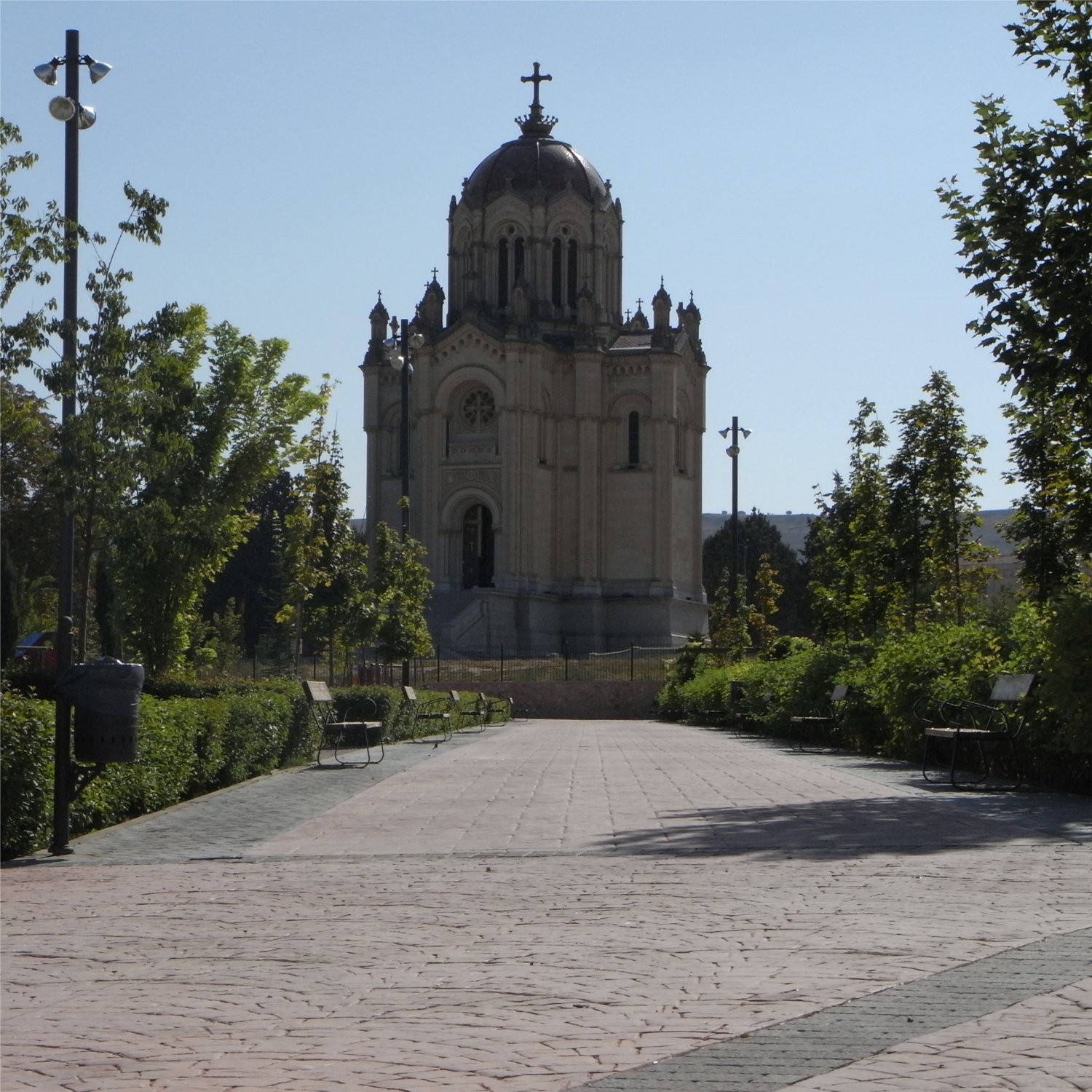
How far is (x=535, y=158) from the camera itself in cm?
7962

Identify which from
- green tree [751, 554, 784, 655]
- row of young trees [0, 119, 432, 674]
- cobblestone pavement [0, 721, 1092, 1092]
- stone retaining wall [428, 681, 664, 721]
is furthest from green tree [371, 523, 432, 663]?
cobblestone pavement [0, 721, 1092, 1092]

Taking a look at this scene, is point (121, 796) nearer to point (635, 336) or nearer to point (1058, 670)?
point (1058, 670)

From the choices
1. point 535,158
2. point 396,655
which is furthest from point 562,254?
point 396,655

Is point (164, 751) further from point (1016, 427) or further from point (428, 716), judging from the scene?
point (428, 716)

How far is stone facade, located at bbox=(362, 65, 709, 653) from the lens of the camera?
75.0 metres

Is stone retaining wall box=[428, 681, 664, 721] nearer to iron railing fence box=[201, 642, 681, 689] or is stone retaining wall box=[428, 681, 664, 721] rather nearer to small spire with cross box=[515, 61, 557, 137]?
iron railing fence box=[201, 642, 681, 689]

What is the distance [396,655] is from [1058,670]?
26.2 m

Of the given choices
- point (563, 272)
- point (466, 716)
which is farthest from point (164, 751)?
point (563, 272)

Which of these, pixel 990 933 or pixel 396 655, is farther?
pixel 396 655

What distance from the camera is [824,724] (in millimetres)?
25859

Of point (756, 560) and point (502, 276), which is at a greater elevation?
point (502, 276)

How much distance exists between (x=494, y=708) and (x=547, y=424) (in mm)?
35492

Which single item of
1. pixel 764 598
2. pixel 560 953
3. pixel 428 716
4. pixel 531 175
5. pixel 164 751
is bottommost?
pixel 428 716

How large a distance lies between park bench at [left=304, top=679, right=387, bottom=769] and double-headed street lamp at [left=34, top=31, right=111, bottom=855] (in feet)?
25.2
